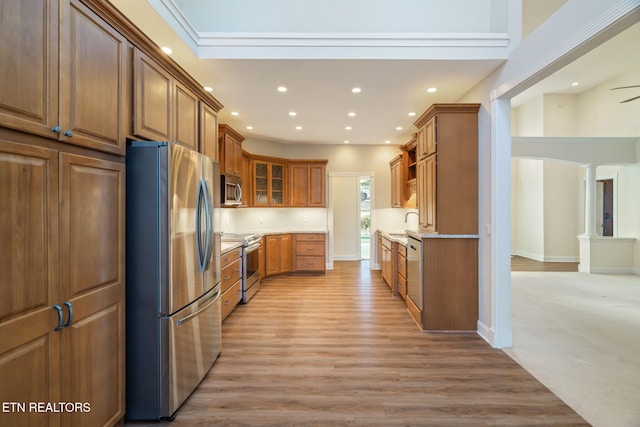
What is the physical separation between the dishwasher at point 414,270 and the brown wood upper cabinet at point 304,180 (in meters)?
3.16

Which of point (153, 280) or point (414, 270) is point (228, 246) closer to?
point (153, 280)

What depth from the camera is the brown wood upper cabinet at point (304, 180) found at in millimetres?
6645

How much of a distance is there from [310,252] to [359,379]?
394cm

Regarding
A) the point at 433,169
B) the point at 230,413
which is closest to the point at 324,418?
the point at 230,413

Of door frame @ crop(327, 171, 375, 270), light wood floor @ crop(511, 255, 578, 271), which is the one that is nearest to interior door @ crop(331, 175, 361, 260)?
door frame @ crop(327, 171, 375, 270)

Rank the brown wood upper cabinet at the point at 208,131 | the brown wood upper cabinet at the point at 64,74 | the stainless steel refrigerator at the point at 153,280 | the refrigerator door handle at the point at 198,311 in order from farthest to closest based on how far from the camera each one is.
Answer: the brown wood upper cabinet at the point at 208,131
the refrigerator door handle at the point at 198,311
the stainless steel refrigerator at the point at 153,280
the brown wood upper cabinet at the point at 64,74

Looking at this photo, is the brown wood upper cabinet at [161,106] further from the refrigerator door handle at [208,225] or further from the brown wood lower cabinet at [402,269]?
the brown wood lower cabinet at [402,269]

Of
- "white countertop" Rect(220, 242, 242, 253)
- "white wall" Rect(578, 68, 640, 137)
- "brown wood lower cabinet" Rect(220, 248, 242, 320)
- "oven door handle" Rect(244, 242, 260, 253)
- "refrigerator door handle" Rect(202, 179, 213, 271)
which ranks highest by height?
"white wall" Rect(578, 68, 640, 137)

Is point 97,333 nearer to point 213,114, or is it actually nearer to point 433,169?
point 213,114

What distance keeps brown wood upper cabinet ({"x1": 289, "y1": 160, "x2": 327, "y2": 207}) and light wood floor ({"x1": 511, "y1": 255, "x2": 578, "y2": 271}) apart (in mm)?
5123

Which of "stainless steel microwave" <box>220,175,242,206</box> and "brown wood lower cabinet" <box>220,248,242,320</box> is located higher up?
"stainless steel microwave" <box>220,175,242,206</box>

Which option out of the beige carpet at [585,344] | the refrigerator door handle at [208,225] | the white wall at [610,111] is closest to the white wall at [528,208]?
the white wall at [610,111]

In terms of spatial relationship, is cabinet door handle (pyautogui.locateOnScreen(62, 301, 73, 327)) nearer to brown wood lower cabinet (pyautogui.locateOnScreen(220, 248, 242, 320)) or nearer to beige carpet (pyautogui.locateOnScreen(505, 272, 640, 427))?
brown wood lower cabinet (pyautogui.locateOnScreen(220, 248, 242, 320))

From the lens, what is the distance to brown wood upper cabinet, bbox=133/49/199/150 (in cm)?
196
